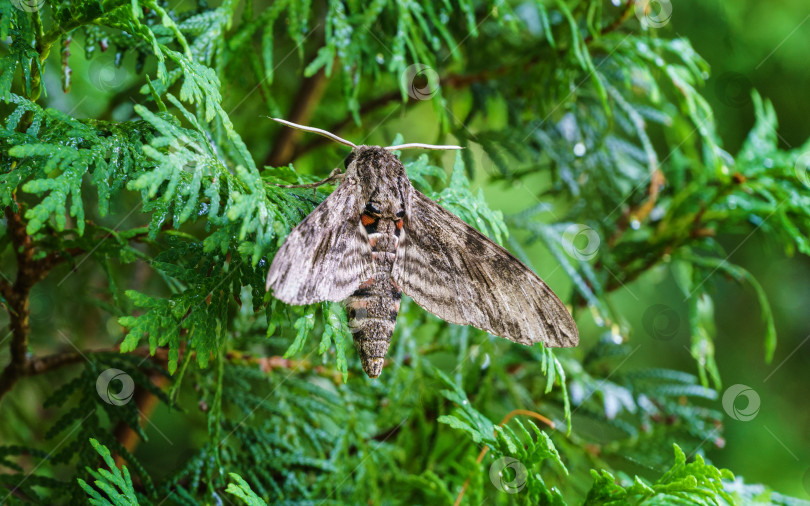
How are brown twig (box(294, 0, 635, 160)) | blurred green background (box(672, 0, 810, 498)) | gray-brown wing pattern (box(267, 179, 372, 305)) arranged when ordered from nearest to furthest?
gray-brown wing pattern (box(267, 179, 372, 305)), brown twig (box(294, 0, 635, 160)), blurred green background (box(672, 0, 810, 498))

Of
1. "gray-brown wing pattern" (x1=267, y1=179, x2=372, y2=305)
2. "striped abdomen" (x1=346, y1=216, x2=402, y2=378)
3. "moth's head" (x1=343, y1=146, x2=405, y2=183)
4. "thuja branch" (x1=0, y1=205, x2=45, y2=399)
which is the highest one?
"moth's head" (x1=343, y1=146, x2=405, y2=183)

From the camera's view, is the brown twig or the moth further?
the brown twig

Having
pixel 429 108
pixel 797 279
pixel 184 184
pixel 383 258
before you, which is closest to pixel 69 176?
pixel 184 184

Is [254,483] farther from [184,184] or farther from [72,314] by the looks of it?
[72,314]

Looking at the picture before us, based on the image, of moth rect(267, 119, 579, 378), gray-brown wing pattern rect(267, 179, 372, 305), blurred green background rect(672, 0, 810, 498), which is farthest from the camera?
blurred green background rect(672, 0, 810, 498)

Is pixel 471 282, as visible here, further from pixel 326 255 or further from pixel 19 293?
pixel 19 293

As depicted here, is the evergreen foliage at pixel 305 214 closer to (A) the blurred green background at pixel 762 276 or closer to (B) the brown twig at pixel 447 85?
(B) the brown twig at pixel 447 85

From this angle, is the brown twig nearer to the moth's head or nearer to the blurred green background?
the moth's head

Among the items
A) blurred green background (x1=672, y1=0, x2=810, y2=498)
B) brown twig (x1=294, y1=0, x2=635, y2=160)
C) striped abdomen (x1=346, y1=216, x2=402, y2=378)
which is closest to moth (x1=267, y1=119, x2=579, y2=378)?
striped abdomen (x1=346, y1=216, x2=402, y2=378)
